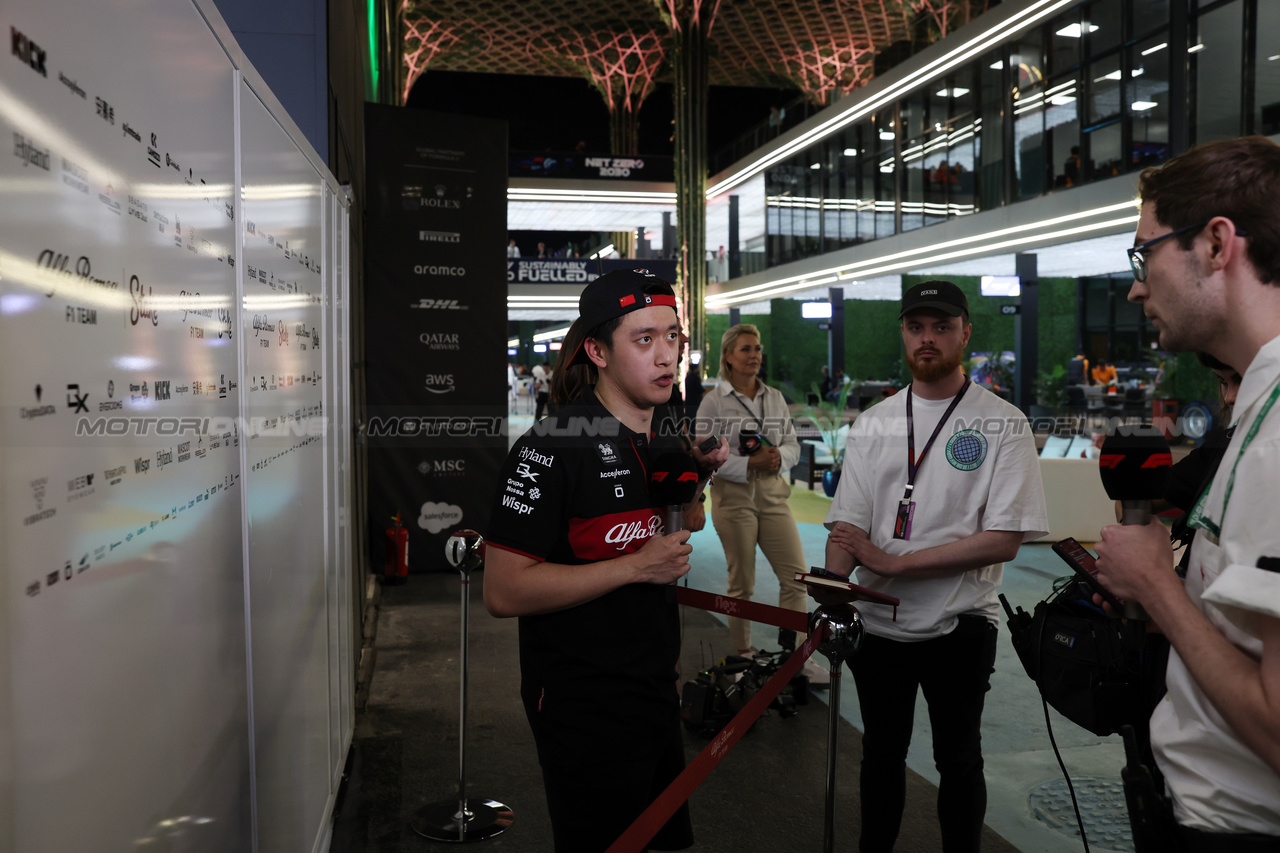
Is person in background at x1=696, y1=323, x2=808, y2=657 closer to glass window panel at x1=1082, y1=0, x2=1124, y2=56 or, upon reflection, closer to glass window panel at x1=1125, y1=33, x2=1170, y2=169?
glass window panel at x1=1125, y1=33, x2=1170, y2=169

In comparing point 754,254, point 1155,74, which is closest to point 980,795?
point 1155,74

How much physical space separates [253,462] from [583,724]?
82 cm

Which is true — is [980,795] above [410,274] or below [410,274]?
below

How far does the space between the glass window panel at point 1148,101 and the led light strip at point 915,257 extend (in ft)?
3.02

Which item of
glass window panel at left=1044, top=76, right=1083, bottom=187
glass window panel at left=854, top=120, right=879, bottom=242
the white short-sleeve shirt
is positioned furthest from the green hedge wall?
the white short-sleeve shirt

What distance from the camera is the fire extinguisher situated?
247 inches

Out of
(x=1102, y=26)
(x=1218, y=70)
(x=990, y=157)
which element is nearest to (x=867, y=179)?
(x=990, y=157)

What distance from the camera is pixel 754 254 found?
1056 inches

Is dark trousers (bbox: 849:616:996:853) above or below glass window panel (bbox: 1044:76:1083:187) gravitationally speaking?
below

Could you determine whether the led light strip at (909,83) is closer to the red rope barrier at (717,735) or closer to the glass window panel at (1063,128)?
the glass window panel at (1063,128)

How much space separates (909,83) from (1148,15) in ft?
17.8

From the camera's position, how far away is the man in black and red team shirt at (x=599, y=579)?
158 centimetres

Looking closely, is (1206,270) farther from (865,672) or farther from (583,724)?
(865,672)

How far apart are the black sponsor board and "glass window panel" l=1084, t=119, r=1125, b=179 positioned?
1018 centimetres
